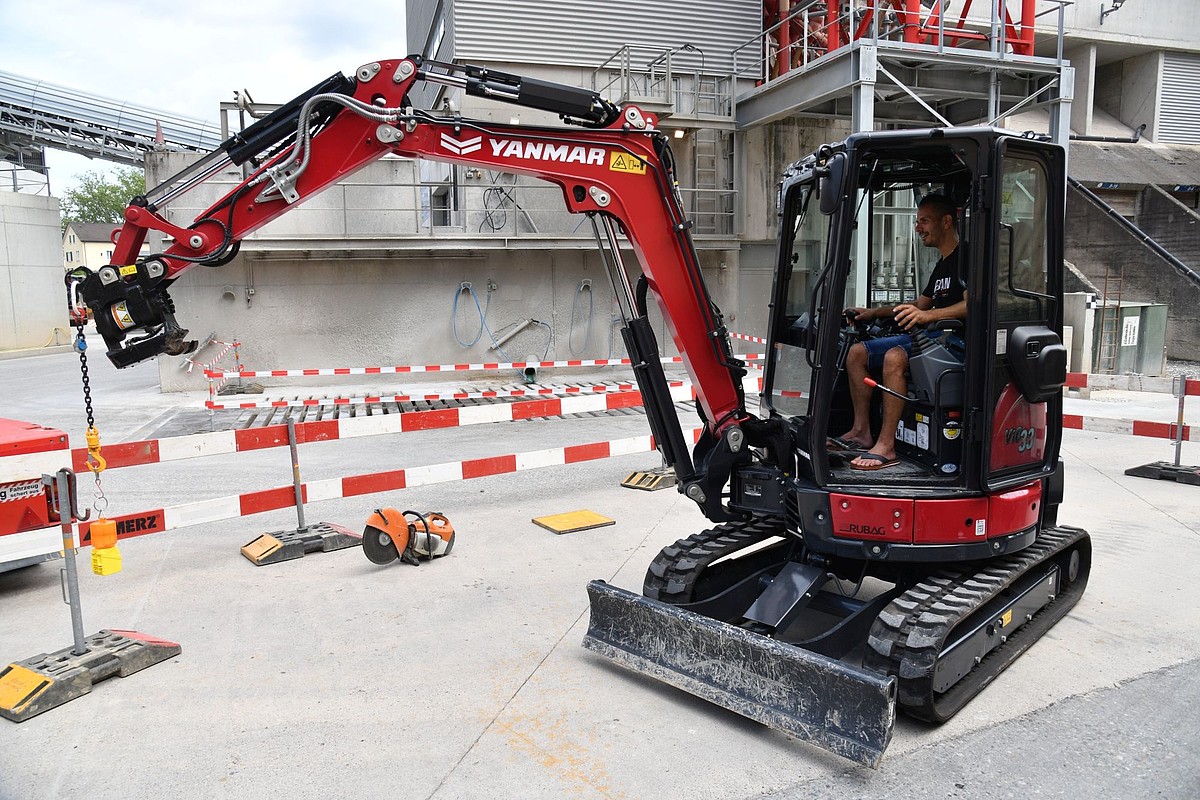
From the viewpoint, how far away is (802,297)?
5188mm

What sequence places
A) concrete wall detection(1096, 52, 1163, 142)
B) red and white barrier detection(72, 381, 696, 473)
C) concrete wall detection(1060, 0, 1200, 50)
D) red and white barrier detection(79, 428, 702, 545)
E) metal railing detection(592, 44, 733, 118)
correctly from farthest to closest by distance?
concrete wall detection(1096, 52, 1163, 142)
concrete wall detection(1060, 0, 1200, 50)
metal railing detection(592, 44, 733, 118)
red and white barrier detection(72, 381, 696, 473)
red and white barrier detection(79, 428, 702, 545)

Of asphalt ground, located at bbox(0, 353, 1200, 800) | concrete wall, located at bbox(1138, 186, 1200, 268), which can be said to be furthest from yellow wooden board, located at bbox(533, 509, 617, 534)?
concrete wall, located at bbox(1138, 186, 1200, 268)

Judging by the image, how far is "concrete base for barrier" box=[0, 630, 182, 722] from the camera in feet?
14.6

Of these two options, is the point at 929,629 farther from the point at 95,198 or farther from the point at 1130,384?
the point at 95,198


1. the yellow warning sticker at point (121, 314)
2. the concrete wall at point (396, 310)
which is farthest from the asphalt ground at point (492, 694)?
the concrete wall at point (396, 310)

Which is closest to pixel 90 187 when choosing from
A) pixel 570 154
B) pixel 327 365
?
pixel 327 365

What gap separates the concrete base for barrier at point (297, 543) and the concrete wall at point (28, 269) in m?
26.0

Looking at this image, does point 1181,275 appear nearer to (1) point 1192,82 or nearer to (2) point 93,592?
(1) point 1192,82

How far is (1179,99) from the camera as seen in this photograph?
25703mm

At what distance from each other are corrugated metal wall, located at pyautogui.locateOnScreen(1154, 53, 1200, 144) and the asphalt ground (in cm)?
2282

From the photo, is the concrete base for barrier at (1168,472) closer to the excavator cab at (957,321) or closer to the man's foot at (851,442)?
the excavator cab at (957,321)

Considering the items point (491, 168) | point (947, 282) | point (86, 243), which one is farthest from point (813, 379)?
point (86, 243)

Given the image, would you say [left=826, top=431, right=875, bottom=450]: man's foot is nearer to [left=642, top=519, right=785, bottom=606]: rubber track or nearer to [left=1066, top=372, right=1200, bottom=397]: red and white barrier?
[left=642, top=519, right=785, bottom=606]: rubber track

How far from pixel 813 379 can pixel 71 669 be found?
13.9ft
